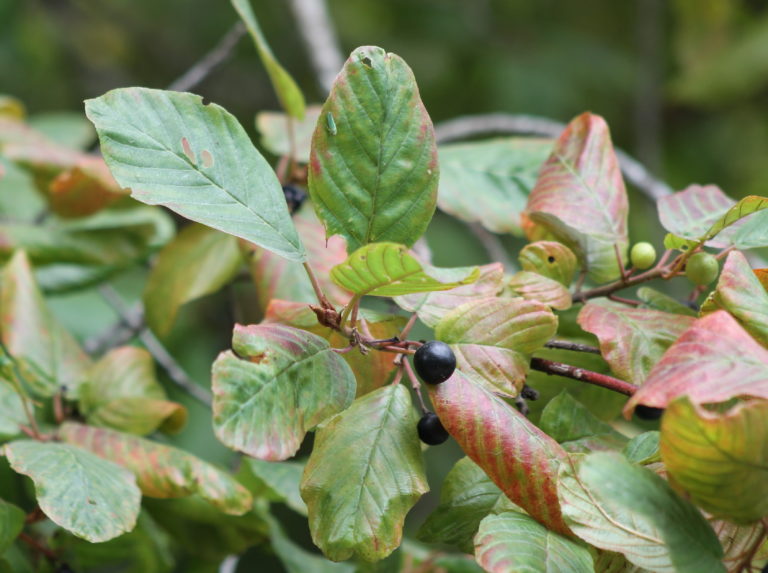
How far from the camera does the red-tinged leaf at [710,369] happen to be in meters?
0.53

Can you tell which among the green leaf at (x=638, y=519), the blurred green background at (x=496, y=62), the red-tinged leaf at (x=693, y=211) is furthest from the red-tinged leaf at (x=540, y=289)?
the blurred green background at (x=496, y=62)

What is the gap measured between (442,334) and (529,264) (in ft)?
0.64

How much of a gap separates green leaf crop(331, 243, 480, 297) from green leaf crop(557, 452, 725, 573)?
0.16 metres

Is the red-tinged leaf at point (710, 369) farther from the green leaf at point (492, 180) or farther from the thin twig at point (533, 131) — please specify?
the thin twig at point (533, 131)

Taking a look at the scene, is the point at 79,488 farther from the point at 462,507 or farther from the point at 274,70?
the point at 274,70

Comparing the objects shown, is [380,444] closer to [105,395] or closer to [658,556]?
[658,556]

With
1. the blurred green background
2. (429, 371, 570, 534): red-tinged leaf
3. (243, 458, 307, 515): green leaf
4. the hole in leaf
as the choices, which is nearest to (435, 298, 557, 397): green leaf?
(429, 371, 570, 534): red-tinged leaf

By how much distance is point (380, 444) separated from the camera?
64 centimetres

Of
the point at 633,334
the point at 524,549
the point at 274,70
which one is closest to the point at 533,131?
the point at 274,70

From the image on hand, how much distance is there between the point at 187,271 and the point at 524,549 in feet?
2.43

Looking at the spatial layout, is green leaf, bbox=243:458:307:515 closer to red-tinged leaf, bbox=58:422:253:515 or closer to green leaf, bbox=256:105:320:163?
red-tinged leaf, bbox=58:422:253:515

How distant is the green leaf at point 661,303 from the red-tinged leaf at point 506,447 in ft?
0.87

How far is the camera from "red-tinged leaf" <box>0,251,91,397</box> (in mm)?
1027

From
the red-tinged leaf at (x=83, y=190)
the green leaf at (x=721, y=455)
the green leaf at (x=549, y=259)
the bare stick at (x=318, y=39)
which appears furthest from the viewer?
the bare stick at (x=318, y=39)
